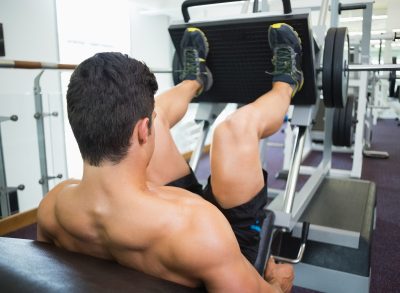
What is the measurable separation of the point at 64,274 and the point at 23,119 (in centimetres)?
197

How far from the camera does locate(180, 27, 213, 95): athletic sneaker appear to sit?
5.24ft

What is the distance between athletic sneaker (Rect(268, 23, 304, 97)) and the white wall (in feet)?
5.37

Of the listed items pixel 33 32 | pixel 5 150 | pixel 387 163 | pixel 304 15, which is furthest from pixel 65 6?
pixel 387 163

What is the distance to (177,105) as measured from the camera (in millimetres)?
1437

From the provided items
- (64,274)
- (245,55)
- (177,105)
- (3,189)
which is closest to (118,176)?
(64,274)

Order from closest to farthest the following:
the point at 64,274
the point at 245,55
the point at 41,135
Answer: the point at 64,274
the point at 245,55
the point at 41,135

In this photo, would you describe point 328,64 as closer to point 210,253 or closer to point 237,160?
point 237,160

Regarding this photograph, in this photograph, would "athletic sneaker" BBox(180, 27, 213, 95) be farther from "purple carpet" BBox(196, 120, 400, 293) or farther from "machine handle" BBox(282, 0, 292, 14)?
"purple carpet" BBox(196, 120, 400, 293)

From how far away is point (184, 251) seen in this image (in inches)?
24.6

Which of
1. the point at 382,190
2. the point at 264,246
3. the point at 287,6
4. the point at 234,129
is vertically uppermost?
the point at 287,6

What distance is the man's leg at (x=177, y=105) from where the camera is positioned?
1.18 m

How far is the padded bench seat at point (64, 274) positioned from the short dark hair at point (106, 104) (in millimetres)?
190

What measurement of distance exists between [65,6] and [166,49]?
216 centimetres

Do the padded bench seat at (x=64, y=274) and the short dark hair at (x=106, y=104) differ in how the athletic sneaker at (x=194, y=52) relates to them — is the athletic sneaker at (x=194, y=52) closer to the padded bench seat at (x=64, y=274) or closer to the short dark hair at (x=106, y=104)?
the short dark hair at (x=106, y=104)
